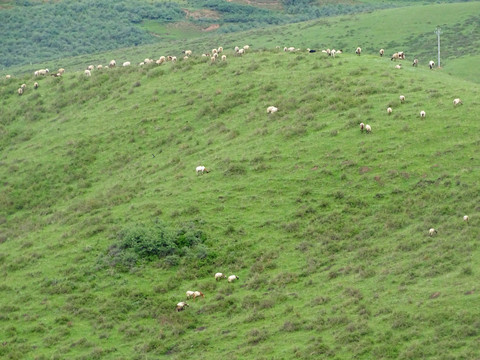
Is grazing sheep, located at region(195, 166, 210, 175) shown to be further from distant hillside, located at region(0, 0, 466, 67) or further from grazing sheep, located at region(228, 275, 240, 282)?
distant hillside, located at region(0, 0, 466, 67)

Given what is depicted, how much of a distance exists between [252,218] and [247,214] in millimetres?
405

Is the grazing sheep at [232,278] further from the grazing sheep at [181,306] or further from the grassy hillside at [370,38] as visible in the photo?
the grassy hillside at [370,38]

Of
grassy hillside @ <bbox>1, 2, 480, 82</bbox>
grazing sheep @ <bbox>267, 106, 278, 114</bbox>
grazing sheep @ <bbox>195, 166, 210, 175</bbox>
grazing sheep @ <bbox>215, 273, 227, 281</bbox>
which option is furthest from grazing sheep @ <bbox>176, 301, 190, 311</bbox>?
grassy hillside @ <bbox>1, 2, 480, 82</bbox>

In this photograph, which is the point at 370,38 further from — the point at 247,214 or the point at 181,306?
the point at 181,306

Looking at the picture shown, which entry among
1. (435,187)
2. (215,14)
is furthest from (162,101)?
(215,14)

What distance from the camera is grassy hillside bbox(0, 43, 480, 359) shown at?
25141 mm

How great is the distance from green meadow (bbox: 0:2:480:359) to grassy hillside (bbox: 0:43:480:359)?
0.09m

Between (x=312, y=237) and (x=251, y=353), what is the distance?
8.28 m

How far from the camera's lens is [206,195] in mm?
34844

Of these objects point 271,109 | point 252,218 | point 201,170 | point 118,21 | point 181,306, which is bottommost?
point 181,306

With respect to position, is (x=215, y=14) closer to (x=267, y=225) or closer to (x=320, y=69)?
(x=320, y=69)

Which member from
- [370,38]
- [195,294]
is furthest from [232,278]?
[370,38]

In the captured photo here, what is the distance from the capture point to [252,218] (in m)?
33.0

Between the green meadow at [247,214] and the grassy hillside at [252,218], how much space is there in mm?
89
